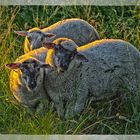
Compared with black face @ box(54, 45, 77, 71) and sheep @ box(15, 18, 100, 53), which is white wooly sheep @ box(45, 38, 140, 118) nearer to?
black face @ box(54, 45, 77, 71)

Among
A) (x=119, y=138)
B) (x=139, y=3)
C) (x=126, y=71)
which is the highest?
(x=139, y=3)

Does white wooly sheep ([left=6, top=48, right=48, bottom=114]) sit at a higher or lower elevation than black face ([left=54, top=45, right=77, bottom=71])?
lower

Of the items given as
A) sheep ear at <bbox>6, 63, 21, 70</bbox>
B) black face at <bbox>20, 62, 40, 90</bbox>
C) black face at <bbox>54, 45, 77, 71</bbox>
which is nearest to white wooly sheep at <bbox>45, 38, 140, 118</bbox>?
black face at <bbox>54, 45, 77, 71</bbox>

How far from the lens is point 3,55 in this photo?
5863 mm

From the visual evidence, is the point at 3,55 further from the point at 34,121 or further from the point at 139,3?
the point at 139,3

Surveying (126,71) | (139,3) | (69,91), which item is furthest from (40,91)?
(139,3)

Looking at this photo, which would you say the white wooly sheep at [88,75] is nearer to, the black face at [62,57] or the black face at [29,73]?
the black face at [62,57]

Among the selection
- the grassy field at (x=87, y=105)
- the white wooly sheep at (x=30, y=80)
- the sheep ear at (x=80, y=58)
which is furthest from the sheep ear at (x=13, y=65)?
the sheep ear at (x=80, y=58)

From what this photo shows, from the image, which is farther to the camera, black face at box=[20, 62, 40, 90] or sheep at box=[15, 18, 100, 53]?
sheep at box=[15, 18, 100, 53]

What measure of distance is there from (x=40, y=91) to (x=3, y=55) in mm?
465

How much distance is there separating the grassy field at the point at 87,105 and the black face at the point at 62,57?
35cm

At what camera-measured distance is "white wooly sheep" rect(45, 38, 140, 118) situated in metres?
5.61

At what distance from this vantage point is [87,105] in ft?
18.6

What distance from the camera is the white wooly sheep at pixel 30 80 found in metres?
5.55
